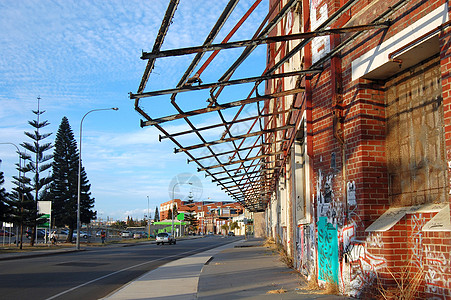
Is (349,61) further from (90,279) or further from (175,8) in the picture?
(90,279)

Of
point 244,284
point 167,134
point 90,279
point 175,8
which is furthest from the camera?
point 90,279

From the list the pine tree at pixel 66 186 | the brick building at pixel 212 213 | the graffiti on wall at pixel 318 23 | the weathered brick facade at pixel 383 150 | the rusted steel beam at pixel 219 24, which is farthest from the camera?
the brick building at pixel 212 213

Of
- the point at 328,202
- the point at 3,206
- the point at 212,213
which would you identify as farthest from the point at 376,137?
the point at 212,213

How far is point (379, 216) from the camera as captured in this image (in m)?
6.69

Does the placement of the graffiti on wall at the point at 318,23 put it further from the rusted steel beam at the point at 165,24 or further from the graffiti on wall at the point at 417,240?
the graffiti on wall at the point at 417,240

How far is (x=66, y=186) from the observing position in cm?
5269

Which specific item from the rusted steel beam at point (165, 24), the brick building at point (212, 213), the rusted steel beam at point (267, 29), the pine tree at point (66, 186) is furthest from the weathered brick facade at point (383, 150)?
the brick building at point (212, 213)

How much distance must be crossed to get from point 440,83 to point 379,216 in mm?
2201

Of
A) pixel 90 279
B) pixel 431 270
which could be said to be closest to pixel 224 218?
pixel 90 279

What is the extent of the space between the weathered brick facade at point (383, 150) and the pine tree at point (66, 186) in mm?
47290

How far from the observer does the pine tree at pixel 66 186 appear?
5147cm

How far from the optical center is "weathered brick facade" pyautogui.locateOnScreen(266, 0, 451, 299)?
18.0ft

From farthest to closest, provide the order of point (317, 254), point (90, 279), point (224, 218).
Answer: point (224, 218) < point (90, 279) < point (317, 254)

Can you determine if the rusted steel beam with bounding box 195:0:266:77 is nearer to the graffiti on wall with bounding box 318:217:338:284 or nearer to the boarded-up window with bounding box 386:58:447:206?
the boarded-up window with bounding box 386:58:447:206
